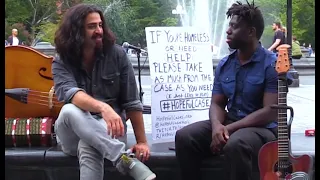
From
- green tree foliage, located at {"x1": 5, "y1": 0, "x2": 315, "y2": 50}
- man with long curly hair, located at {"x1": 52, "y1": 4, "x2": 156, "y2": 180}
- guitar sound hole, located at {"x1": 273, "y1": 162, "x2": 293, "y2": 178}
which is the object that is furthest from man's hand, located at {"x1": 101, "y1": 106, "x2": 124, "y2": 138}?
green tree foliage, located at {"x1": 5, "y1": 0, "x2": 315, "y2": 50}

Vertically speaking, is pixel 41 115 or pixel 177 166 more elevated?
pixel 41 115

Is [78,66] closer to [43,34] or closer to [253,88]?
[253,88]

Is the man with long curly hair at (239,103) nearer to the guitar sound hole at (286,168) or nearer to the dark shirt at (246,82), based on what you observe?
the dark shirt at (246,82)

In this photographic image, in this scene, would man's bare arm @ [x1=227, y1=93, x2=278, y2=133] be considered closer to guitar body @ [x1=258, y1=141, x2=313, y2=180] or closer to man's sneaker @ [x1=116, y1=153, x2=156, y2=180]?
guitar body @ [x1=258, y1=141, x2=313, y2=180]

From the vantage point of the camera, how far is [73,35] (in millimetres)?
3932

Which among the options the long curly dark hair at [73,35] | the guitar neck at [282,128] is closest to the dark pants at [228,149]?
the guitar neck at [282,128]

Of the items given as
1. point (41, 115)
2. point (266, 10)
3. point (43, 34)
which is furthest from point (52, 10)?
point (41, 115)

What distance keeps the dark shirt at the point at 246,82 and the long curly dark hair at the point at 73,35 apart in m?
0.97

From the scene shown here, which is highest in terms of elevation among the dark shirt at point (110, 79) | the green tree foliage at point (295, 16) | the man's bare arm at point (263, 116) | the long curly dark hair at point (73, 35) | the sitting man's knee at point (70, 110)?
the long curly dark hair at point (73, 35)

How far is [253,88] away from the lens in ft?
12.5

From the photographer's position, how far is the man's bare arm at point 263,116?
3.71 m

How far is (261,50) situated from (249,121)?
1.68ft

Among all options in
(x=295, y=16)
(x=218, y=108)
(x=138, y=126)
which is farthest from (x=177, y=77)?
(x=295, y=16)

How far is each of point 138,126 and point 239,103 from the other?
2.28ft
